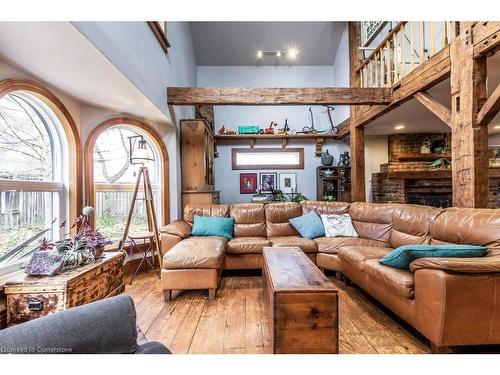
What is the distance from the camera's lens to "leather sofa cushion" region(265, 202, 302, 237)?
A: 3770 mm

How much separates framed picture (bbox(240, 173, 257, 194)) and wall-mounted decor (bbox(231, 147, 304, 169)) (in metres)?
0.19

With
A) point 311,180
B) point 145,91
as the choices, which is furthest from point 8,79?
point 311,180

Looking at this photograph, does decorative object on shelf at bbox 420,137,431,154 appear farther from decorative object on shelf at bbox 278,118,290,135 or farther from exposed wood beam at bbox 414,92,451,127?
decorative object on shelf at bbox 278,118,290,135

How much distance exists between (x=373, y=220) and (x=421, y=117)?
2.57m

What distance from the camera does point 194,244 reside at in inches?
115

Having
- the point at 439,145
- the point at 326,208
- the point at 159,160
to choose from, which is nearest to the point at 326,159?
the point at 326,208

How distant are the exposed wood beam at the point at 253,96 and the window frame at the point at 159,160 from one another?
58cm

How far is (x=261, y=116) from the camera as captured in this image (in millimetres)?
6219

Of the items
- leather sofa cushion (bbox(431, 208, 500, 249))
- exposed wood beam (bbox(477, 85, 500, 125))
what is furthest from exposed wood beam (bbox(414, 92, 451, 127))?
leather sofa cushion (bbox(431, 208, 500, 249))

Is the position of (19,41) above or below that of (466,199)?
above

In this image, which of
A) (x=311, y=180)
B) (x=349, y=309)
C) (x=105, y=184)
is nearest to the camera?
(x=349, y=309)

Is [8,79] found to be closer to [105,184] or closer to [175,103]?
[105,184]

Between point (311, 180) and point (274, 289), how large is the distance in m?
4.89

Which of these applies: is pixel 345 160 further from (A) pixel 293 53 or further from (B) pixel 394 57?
(A) pixel 293 53
